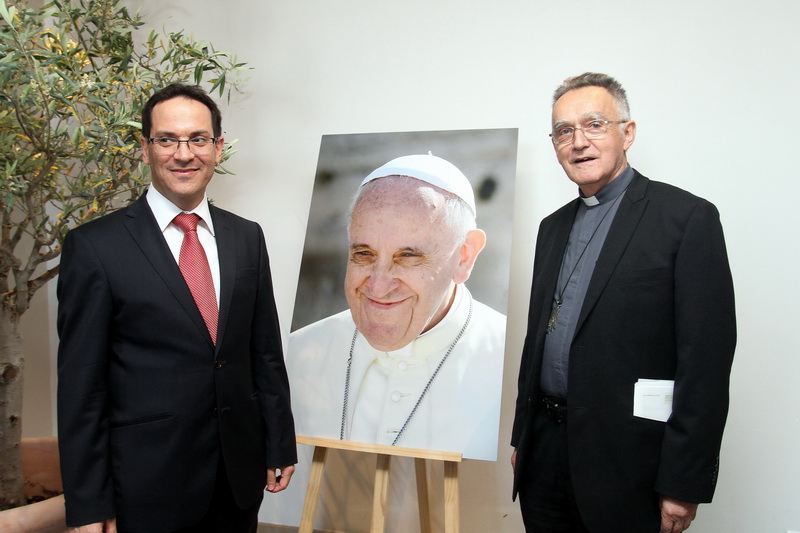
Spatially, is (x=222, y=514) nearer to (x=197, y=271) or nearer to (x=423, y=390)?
(x=197, y=271)

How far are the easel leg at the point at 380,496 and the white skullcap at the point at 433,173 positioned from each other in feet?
3.49

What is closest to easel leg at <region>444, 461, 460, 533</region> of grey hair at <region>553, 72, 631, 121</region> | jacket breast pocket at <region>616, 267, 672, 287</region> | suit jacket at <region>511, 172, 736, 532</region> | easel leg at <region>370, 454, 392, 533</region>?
easel leg at <region>370, 454, 392, 533</region>

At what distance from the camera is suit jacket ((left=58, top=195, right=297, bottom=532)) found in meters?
1.62

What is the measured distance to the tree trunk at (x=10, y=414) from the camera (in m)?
2.29

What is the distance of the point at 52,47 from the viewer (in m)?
2.38

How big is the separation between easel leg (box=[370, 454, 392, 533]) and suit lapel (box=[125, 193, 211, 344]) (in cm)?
93

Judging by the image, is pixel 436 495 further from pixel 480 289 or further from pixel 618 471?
pixel 618 471

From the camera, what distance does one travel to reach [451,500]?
7.41ft

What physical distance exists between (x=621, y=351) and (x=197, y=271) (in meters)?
1.26

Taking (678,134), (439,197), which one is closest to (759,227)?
(678,134)

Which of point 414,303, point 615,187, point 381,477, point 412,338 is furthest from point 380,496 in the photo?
point 615,187

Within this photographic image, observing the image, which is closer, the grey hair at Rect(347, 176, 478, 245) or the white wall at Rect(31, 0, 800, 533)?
the grey hair at Rect(347, 176, 478, 245)

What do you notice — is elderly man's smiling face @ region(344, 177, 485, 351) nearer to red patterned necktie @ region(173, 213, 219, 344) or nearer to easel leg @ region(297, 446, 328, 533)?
easel leg @ region(297, 446, 328, 533)

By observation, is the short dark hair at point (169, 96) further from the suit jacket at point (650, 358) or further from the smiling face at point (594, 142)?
the suit jacket at point (650, 358)
